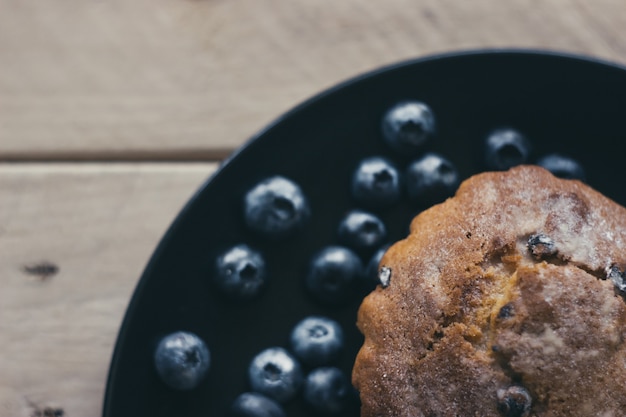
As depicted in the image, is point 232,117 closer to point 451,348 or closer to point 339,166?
point 339,166

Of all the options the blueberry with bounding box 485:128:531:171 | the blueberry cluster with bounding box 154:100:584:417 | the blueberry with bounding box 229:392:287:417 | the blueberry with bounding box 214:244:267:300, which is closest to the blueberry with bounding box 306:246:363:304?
the blueberry cluster with bounding box 154:100:584:417

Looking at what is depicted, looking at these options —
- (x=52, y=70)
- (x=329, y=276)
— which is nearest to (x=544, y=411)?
(x=329, y=276)

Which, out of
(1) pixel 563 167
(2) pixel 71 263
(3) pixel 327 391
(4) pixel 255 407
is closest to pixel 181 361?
(4) pixel 255 407

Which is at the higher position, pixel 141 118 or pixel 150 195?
pixel 141 118

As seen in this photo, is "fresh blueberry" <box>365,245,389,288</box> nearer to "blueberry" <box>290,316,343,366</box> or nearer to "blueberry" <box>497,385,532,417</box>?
"blueberry" <box>290,316,343,366</box>

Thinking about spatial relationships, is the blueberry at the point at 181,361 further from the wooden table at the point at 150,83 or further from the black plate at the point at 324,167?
the wooden table at the point at 150,83

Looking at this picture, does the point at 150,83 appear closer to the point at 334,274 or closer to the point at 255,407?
the point at 334,274
